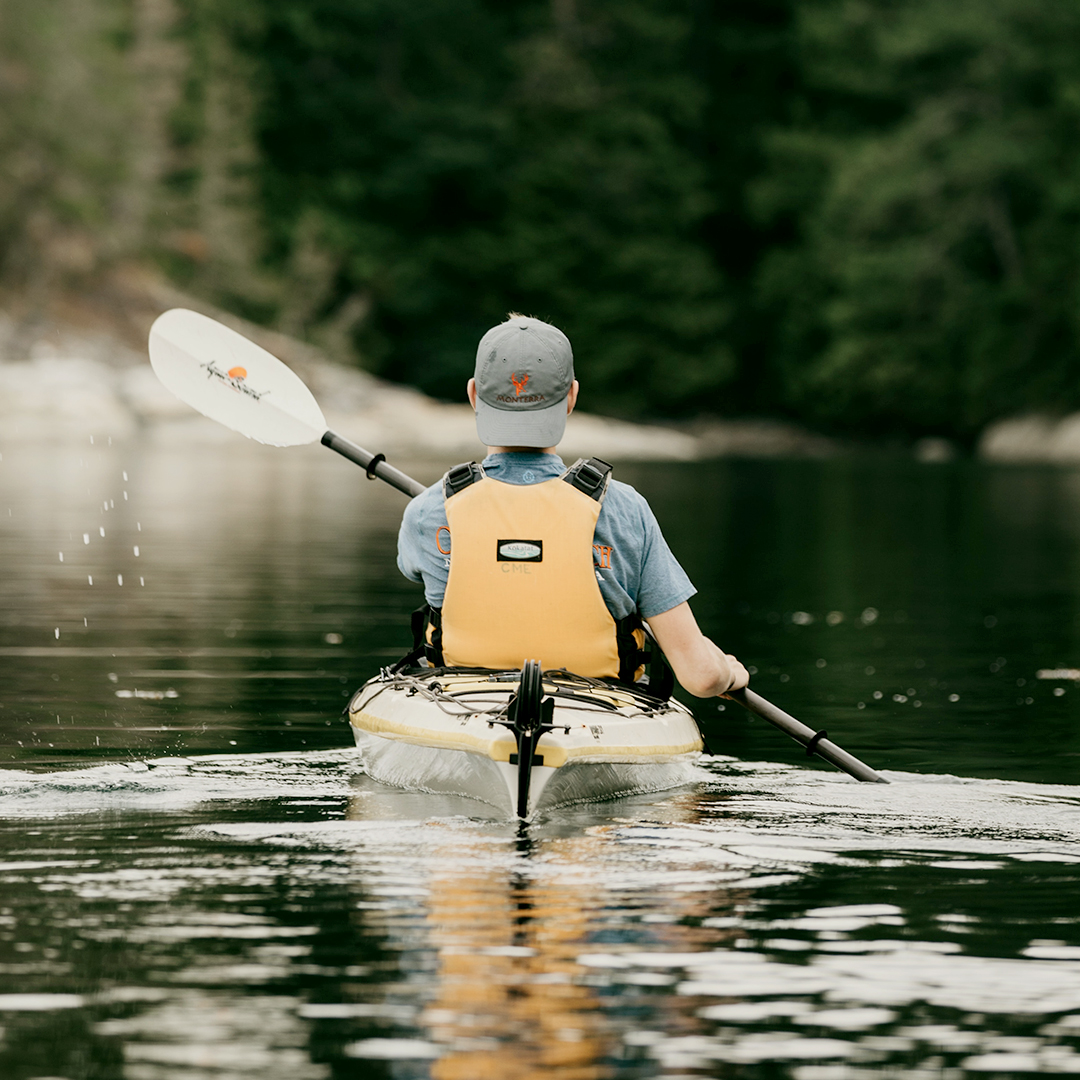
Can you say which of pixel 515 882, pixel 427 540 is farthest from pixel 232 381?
pixel 515 882

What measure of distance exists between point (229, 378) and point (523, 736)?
10.0ft

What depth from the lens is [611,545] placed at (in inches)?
251

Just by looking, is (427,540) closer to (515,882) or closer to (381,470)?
(381,470)

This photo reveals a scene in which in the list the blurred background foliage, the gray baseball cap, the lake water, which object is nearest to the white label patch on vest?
the gray baseball cap

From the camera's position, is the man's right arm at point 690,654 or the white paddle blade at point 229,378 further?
the white paddle blade at point 229,378

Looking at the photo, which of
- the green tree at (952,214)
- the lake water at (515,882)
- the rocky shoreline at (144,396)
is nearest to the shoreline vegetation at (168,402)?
the rocky shoreline at (144,396)

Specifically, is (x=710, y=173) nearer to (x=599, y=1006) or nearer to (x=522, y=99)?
(x=522, y=99)

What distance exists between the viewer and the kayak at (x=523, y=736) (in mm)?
6020

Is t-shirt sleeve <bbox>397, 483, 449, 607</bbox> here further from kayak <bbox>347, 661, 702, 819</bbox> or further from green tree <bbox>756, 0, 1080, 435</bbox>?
green tree <bbox>756, 0, 1080, 435</bbox>

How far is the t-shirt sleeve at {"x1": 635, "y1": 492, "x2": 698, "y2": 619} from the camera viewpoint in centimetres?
643

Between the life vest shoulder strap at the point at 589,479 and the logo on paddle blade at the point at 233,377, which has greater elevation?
the logo on paddle blade at the point at 233,377

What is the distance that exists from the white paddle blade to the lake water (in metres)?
1.20

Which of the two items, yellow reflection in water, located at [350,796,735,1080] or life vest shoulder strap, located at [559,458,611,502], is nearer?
yellow reflection in water, located at [350,796,735,1080]

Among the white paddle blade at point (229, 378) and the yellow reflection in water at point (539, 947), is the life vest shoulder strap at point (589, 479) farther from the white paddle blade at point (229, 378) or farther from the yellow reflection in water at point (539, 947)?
the white paddle blade at point (229, 378)
